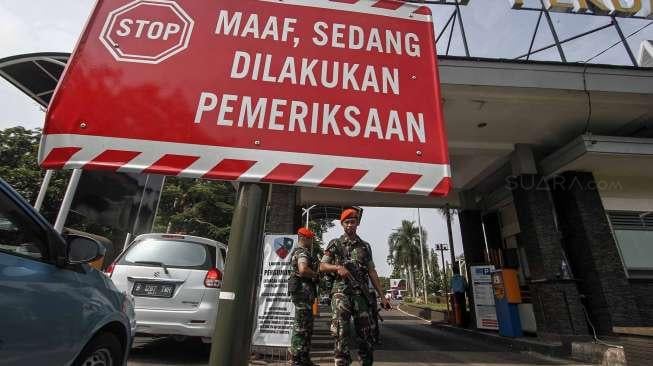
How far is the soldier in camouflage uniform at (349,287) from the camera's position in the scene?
349cm

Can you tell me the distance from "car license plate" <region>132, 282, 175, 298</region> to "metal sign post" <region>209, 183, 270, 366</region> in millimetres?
3450

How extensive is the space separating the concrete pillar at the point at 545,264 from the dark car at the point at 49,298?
310 inches

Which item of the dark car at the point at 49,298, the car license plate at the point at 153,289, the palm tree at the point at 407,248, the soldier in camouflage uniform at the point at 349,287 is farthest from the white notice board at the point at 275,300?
the palm tree at the point at 407,248

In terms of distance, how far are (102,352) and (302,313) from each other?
96.4 inches

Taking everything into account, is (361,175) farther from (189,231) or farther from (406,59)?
(189,231)

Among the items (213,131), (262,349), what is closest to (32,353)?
(213,131)

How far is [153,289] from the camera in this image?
4.43m

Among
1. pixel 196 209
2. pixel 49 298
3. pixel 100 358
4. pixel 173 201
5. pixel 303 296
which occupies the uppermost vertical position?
pixel 173 201

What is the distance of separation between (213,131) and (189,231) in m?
21.0

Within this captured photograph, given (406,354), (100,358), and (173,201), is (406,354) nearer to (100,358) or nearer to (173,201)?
(100,358)

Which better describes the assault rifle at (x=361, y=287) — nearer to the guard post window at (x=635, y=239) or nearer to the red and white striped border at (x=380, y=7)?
the red and white striped border at (x=380, y=7)

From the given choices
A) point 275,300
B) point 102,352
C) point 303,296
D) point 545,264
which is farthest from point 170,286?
point 545,264

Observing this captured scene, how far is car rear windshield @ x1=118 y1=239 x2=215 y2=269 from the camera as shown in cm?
466

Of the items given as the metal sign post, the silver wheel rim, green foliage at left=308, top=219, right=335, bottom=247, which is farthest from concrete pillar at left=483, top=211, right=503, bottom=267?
green foliage at left=308, top=219, right=335, bottom=247
